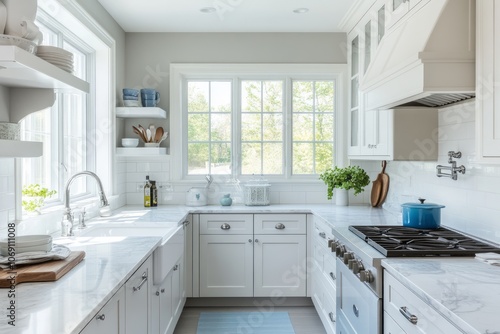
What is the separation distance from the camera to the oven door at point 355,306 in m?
1.96

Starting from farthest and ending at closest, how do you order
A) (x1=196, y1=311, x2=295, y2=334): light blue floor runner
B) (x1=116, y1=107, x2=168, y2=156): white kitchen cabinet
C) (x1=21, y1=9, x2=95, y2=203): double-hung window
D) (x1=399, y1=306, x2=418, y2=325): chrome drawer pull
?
(x1=116, y1=107, x2=168, y2=156): white kitchen cabinet
(x1=196, y1=311, x2=295, y2=334): light blue floor runner
(x1=21, y1=9, x2=95, y2=203): double-hung window
(x1=399, y1=306, x2=418, y2=325): chrome drawer pull

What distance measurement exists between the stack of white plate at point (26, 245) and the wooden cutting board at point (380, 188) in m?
2.84

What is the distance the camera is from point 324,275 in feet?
10.7

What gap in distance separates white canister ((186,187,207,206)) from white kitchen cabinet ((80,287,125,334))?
2.25 metres

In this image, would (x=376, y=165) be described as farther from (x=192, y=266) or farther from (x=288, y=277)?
(x=192, y=266)

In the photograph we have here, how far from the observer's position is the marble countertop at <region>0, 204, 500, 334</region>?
1212 mm

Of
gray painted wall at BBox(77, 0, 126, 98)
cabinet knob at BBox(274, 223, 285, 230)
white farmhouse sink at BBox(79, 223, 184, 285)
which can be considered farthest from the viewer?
cabinet knob at BBox(274, 223, 285, 230)

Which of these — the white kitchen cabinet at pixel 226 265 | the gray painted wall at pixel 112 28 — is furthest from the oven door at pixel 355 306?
the gray painted wall at pixel 112 28

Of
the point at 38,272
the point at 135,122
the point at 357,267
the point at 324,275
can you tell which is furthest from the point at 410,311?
the point at 135,122

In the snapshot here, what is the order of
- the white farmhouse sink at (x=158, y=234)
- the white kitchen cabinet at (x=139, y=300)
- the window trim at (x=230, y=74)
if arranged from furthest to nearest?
the window trim at (x=230, y=74) → the white farmhouse sink at (x=158, y=234) → the white kitchen cabinet at (x=139, y=300)

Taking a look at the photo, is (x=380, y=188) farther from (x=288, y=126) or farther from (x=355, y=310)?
(x=355, y=310)

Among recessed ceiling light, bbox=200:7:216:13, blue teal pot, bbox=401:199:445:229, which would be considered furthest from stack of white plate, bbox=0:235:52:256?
recessed ceiling light, bbox=200:7:216:13

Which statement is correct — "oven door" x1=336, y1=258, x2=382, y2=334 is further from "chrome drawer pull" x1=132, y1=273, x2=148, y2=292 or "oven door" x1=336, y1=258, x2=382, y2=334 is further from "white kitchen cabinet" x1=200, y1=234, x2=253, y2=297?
"white kitchen cabinet" x1=200, y1=234, x2=253, y2=297

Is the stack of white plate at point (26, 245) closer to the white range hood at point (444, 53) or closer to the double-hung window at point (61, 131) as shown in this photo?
the double-hung window at point (61, 131)
